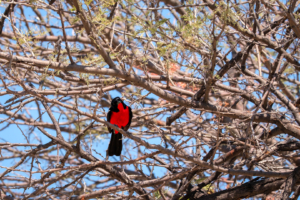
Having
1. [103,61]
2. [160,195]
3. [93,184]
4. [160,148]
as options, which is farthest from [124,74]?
[93,184]

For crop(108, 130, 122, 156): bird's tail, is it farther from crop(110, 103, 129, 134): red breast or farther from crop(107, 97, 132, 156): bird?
crop(110, 103, 129, 134): red breast

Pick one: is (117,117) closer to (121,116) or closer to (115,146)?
(121,116)

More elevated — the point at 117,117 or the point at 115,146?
the point at 117,117

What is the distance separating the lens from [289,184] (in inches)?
137

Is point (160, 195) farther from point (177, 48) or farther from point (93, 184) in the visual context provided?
point (93, 184)

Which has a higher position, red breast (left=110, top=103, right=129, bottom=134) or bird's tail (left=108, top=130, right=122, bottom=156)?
red breast (left=110, top=103, right=129, bottom=134)

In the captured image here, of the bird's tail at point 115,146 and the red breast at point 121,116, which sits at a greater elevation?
the red breast at point 121,116

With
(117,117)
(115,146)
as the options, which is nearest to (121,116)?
(117,117)

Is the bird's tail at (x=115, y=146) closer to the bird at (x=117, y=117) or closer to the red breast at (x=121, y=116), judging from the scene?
the bird at (x=117, y=117)

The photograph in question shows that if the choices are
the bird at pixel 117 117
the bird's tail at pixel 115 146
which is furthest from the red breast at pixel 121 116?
the bird's tail at pixel 115 146

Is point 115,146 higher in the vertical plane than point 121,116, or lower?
lower

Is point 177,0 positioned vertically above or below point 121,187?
above

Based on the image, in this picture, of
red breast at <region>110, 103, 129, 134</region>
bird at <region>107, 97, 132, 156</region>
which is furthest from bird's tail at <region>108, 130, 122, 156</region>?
red breast at <region>110, 103, 129, 134</region>

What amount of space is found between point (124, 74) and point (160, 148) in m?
0.87
